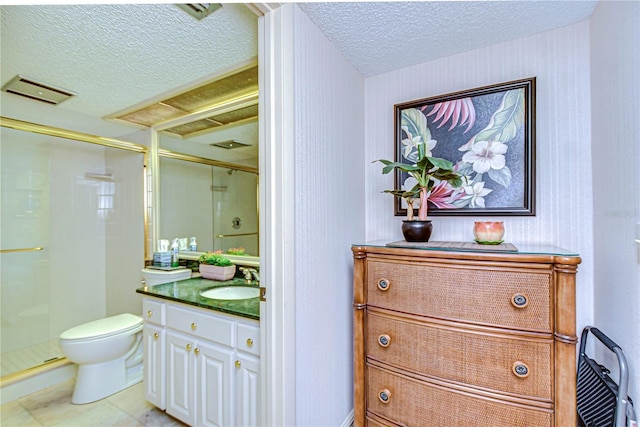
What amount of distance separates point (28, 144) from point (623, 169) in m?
4.26

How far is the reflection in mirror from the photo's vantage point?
91.0 inches

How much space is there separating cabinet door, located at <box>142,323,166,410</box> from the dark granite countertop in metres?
0.23

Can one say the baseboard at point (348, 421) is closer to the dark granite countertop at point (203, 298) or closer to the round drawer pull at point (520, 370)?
the dark granite countertop at point (203, 298)

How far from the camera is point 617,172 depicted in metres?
1.17

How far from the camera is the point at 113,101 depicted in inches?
93.7

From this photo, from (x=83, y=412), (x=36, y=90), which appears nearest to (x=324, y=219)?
(x=83, y=412)

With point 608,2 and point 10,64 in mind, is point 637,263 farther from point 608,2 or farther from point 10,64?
point 10,64

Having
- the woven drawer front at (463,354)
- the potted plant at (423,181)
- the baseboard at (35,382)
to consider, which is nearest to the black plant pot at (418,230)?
the potted plant at (423,181)

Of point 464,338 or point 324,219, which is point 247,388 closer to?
point 324,219

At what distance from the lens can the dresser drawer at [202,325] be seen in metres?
1.55

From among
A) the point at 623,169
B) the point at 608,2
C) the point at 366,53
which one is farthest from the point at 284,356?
the point at 608,2

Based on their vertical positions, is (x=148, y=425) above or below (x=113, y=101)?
below

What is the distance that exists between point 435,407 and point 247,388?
2.94 ft

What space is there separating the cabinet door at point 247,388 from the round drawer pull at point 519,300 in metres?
1.17
